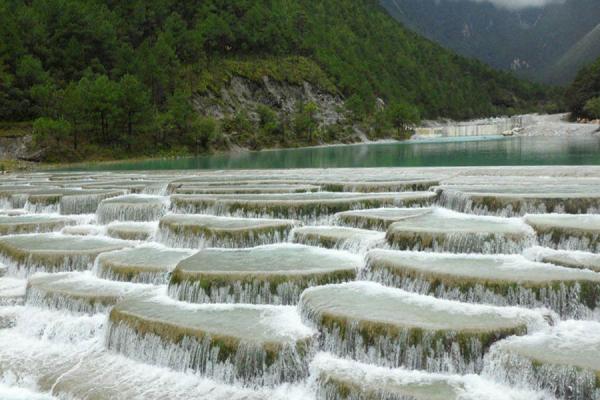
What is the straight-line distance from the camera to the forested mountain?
219 feet

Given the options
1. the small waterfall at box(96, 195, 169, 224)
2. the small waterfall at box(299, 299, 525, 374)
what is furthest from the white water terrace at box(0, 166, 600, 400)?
the small waterfall at box(96, 195, 169, 224)

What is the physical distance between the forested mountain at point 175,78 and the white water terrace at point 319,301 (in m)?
47.0

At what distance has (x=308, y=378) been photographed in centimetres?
997

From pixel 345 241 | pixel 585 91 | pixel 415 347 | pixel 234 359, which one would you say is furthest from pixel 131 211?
pixel 585 91

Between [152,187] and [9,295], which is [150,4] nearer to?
[152,187]

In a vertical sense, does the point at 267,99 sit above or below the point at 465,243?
above

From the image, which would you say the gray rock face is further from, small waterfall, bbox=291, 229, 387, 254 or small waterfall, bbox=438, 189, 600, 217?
small waterfall, bbox=291, 229, 387, 254

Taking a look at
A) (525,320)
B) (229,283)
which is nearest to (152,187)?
(229,283)

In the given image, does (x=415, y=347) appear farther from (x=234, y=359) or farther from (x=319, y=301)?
(x=234, y=359)

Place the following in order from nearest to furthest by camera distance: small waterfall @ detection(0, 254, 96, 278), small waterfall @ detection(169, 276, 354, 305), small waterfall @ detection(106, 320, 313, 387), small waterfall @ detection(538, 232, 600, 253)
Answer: small waterfall @ detection(106, 320, 313, 387) → small waterfall @ detection(169, 276, 354, 305) → small waterfall @ detection(538, 232, 600, 253) → small waterfall @ detection(0, 254, 96, 278)

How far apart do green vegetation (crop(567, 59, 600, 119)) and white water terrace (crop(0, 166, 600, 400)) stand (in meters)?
127

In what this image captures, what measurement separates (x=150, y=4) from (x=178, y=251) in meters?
111

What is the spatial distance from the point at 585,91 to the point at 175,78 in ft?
321

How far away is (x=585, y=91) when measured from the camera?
450ft
